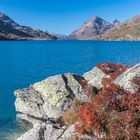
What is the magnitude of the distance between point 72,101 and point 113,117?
878 centimetres

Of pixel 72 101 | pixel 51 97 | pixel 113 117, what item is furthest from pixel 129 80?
pixel 51 97

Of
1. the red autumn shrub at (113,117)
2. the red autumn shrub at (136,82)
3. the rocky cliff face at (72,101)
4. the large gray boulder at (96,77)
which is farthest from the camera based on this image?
the large gray boulder at (96,77)

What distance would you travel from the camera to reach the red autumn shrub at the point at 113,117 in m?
19.1

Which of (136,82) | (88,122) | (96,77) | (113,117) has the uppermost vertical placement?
(136,82)

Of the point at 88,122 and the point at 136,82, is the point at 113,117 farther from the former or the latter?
the point at 136,82

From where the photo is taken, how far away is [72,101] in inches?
1125

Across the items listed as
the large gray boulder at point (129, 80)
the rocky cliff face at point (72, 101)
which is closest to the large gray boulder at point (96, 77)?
the rocky cliff face at point (72, 101)

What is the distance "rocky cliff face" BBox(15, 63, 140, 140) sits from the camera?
21000 mm

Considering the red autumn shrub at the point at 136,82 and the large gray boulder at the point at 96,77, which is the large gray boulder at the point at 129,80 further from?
the large gray boulder at the point at 96,77

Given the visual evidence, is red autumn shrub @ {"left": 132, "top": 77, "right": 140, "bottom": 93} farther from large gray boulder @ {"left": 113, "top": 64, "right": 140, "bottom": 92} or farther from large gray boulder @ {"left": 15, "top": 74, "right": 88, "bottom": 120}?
large gray boulder @ {"left": 15, "top": 74, "right": 88, "bottom": 120}

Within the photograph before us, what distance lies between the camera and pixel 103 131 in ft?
65.7

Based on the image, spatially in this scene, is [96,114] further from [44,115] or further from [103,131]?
[44,115]

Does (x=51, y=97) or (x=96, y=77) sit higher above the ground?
(x=96, y=77)

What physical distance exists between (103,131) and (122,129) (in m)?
1.32
